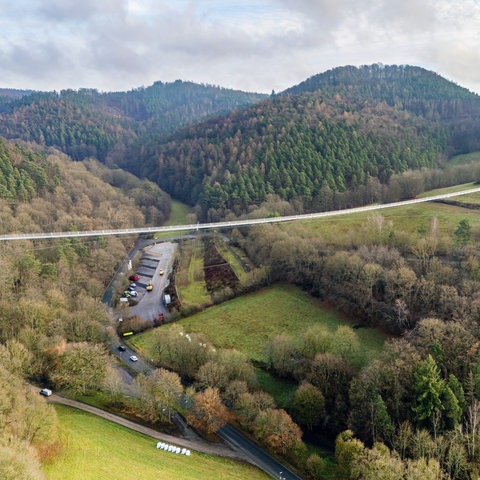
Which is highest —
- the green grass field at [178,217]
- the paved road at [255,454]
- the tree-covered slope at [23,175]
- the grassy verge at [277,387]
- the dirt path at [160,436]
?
the tree-covered slope at [23,175]

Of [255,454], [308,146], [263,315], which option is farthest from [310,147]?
[255,454]

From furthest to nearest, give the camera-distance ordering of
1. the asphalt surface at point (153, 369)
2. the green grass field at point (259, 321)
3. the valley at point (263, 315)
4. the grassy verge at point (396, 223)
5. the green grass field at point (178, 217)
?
the green grass field at point (178, 217) < the grassy verge at point (396, 223) < the green grass field at point (259, 321) < the asphalt surface at point (153, 369) < the valley at point (263, 315)

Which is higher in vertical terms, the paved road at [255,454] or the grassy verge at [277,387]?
the grassy verge at [277,387]

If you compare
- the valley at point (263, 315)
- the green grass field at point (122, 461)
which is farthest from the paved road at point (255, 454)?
the green grass field at point (122, 461)

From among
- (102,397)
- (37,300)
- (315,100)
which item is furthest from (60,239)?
(315,100)

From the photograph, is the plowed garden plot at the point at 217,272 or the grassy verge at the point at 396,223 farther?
the plowed garden plot at the point at 217,272

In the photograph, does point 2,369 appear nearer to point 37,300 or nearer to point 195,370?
point 37,300

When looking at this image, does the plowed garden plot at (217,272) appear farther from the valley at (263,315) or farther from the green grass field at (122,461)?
the green grass field at (122,461)

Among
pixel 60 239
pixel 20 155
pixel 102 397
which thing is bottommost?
pixel 102 397
